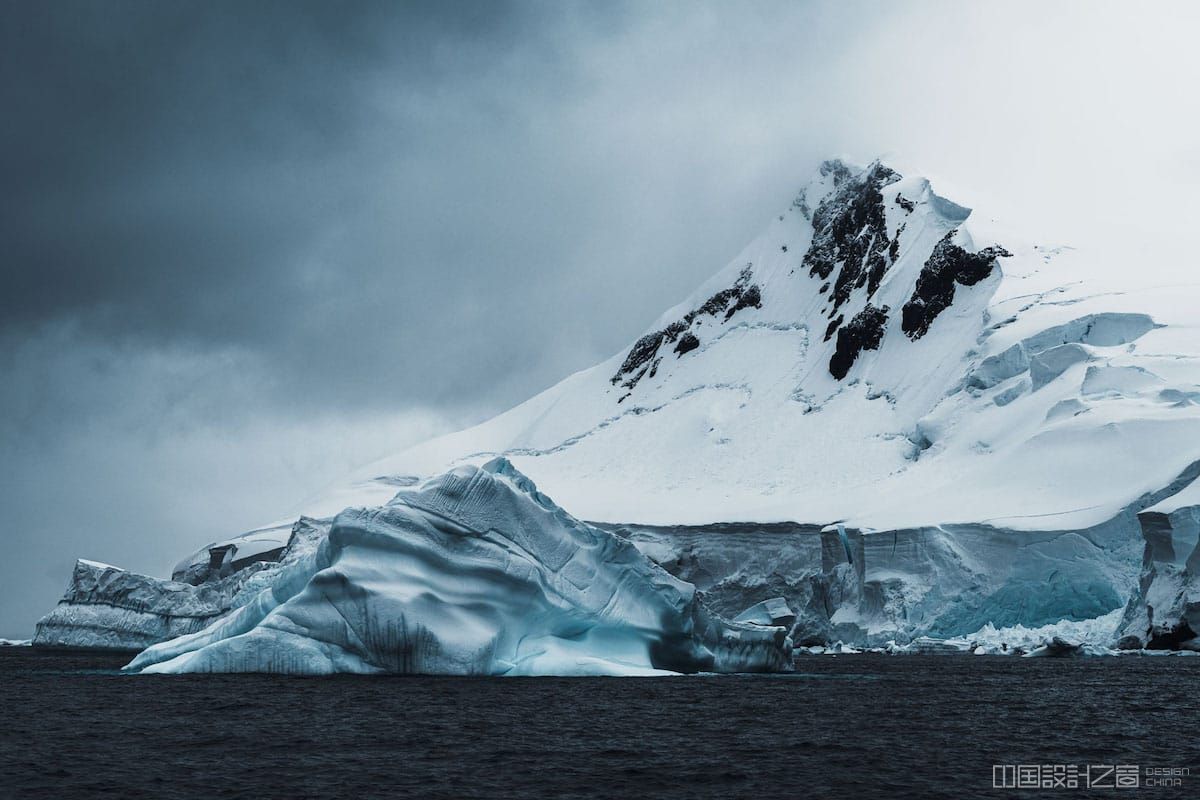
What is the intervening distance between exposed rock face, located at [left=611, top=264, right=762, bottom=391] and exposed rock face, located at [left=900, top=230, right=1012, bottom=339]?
2106 centimetres

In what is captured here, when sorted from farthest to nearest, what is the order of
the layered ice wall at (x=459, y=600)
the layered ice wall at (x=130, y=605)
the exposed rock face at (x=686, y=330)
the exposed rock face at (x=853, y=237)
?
the exposed rock face at (x=686, y=330) → the exposed rock face at (x=853, y=237) → the layered ice wall at (x=130, y=605) → the layered ice wall at (x=459, y=600)

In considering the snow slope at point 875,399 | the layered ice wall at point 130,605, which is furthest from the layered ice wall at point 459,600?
the snow slope at point 875,399

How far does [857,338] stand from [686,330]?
67.2ft

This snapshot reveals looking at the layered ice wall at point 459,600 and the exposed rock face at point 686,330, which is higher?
the exposed rock face at point 686,330

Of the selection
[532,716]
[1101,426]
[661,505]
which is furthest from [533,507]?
[661,505]

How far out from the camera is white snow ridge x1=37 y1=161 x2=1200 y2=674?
2498 centimetres

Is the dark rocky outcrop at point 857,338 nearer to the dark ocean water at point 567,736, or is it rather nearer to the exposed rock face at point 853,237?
the exposed rock face at point 853,237

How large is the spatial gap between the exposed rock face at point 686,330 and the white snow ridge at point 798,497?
11.6 inches

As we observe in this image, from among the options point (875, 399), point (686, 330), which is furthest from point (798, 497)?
point (686, 330)

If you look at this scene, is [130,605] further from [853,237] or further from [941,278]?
[853,237]

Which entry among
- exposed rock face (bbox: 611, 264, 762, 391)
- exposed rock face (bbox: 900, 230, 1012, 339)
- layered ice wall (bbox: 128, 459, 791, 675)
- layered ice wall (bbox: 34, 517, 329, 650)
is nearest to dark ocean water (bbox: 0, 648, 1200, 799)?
layered ice wall (bbox: 128, 459, 791, 675)

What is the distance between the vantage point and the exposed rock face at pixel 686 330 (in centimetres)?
11312

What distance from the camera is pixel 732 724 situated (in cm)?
1855

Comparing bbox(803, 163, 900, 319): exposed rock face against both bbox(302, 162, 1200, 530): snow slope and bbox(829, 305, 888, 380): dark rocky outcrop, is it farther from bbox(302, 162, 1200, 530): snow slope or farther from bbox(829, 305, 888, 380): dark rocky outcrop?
bbox(829, 305, 888, 380): dark rocky outcrop
